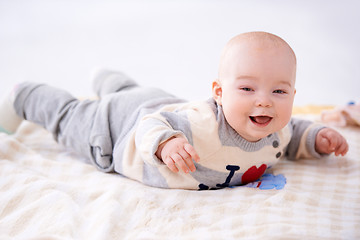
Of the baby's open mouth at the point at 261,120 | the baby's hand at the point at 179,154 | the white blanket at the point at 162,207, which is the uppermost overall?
the baby's open mouth at the point at 261,120

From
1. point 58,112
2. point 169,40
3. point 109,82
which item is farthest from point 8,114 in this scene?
point 169,40

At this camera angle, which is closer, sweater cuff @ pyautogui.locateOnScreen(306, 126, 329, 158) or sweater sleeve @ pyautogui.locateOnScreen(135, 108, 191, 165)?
sweater sleeve @ pyautogui.locateOnScreen(135, 108, 191, 165)

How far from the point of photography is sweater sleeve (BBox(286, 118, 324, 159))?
46.6 inches

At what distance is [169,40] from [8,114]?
1471mm

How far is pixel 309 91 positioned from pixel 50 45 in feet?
4.90

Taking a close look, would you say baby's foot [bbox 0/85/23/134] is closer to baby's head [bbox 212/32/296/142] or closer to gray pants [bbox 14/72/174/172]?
gray pants [bbox 14/72/174/172]

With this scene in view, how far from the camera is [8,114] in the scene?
1278mm

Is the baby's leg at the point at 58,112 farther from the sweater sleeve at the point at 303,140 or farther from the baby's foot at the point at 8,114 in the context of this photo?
the sweater sleeve at the point at 303,140

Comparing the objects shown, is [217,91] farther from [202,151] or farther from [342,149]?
[342,149]

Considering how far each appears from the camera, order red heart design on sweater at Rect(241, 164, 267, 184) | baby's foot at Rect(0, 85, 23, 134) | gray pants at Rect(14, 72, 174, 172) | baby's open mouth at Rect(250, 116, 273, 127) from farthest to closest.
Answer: baby's foot at Rect(0, 85, 23, 134) < gray pants at Rect(14, 72, 174, 172) < red heart design on sweater at Rect(241, 164, 267, 184) < baby's open mouth at Rect(250, 116, 273, 127)

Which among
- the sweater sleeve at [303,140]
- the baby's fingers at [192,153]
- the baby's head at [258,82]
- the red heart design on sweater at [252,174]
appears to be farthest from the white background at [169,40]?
the baby's fingers at [192,153]

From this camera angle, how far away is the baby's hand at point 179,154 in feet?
2.76

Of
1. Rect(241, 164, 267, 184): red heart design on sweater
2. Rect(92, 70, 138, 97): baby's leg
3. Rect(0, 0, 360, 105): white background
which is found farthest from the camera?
Rect(0, 0, 360, 105): white background

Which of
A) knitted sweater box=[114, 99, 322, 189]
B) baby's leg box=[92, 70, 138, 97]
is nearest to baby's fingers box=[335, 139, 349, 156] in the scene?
knitted sweater box=[114, 99, 322, 189]
